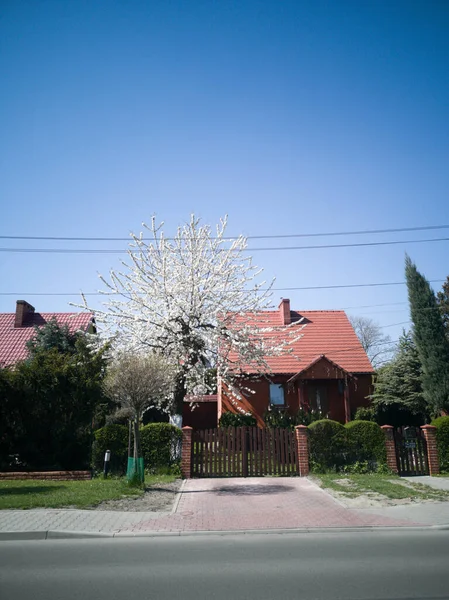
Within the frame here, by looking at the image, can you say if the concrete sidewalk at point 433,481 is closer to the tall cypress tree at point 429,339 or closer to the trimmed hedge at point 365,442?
the trimmed hedge at point 365,442

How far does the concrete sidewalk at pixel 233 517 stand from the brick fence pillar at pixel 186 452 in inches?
104

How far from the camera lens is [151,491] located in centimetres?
1150

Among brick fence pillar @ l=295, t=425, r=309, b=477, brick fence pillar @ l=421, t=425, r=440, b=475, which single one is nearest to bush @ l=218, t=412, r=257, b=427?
brick fence pillar @ l=295, t=425, r=309, b=477

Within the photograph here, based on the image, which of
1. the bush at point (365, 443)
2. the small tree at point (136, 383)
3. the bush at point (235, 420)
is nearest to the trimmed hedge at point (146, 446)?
the small tree at point (136, 383)

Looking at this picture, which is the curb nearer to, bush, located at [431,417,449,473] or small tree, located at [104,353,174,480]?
small tree, located at [104,353,174,480]

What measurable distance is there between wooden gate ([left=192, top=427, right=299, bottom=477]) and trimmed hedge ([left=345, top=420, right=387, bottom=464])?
2046 mm

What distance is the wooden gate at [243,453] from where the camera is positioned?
14.1 m

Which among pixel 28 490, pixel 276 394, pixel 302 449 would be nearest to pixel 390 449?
pixel 302 449

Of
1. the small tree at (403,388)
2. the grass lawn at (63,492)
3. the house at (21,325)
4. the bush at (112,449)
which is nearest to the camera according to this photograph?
the grass lawn at (63,492)

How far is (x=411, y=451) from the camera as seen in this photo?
48.4 ft

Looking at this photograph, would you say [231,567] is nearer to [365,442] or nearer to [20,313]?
[365,442]

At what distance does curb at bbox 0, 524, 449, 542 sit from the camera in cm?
748

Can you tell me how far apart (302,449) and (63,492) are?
293 inches

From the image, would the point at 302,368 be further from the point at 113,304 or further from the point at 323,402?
the point at 113,304
